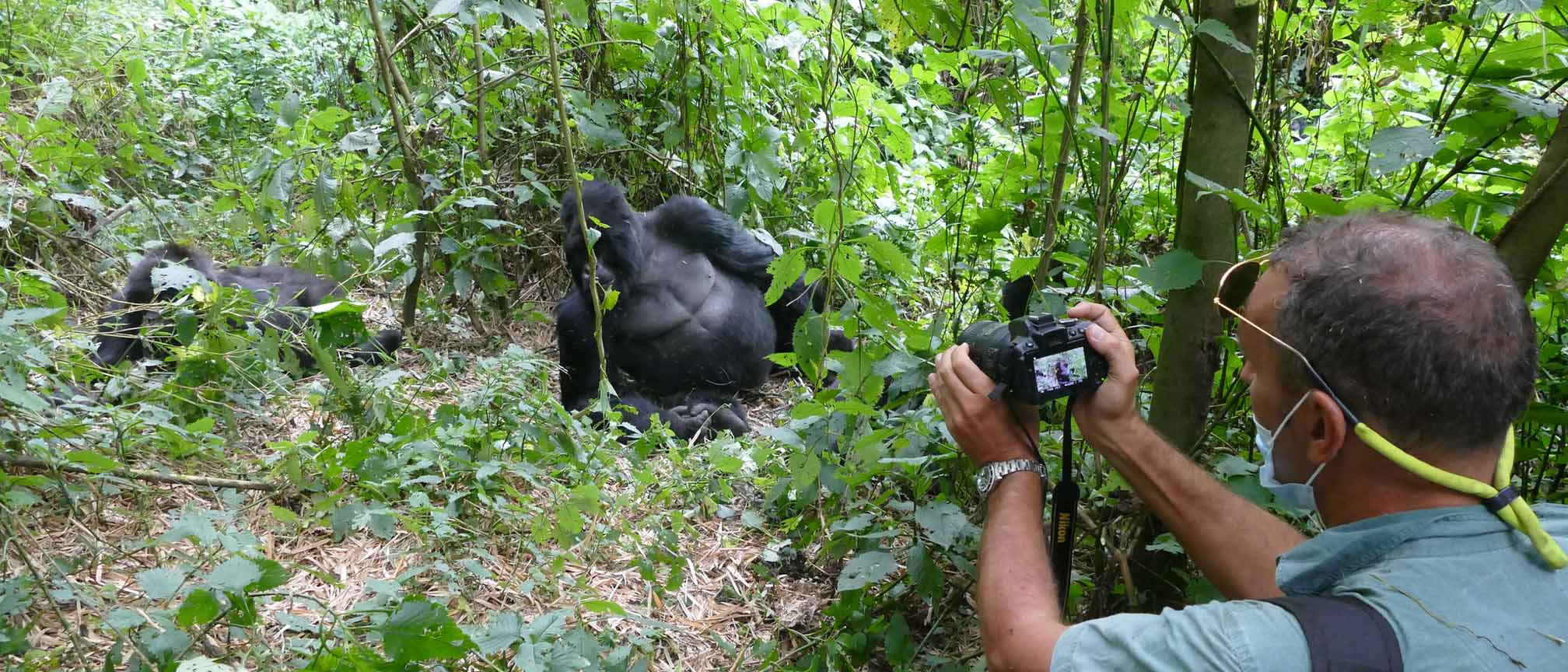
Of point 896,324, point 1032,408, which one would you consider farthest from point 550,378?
point 1032,408

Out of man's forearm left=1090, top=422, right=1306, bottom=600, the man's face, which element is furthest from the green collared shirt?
man's forearm left=1090, top=422, right=1306, bottom=600

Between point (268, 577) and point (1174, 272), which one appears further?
point (1174, 272)

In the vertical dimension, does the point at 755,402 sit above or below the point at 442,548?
below

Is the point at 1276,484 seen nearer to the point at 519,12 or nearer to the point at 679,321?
the point at 519,12

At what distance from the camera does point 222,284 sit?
9.94ft

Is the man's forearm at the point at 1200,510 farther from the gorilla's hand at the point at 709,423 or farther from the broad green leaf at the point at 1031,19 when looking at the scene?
the gorilla's hand at the point at 709,423

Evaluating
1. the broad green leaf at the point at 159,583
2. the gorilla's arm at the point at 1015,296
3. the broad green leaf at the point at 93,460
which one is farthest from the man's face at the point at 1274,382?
the broad green leaf at the point at 93,460

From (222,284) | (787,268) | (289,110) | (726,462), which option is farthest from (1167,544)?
(222,284)

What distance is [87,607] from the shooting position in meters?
1.58

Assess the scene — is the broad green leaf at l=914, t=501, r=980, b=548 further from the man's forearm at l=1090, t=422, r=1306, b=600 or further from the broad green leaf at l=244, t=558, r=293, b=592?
the broad green leaf at l=244, t=558, r=293, b=592

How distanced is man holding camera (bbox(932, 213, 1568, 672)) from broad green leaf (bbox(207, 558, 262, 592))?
0.86 metres

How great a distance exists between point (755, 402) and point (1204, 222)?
209 centimetres

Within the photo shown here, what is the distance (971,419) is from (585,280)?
5.78ft

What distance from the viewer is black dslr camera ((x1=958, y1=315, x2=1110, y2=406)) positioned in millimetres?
1249
